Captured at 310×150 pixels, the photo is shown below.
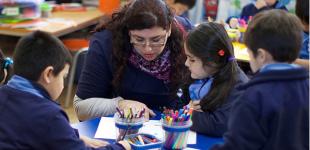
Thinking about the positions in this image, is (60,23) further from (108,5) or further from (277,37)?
(277,37)

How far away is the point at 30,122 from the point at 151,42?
29.9 inches

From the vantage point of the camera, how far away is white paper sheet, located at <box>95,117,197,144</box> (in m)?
1.86

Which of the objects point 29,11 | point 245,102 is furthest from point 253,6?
point 245,102

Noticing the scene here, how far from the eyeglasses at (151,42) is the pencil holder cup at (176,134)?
0.50m

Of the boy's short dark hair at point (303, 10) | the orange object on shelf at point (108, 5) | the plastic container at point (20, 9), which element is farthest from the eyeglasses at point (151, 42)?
the orange object on shelf at point (108, 5)

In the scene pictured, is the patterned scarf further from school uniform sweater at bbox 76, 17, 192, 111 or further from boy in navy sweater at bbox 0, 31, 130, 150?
boy in navy sweater at bbox 0, 31, 130, 150

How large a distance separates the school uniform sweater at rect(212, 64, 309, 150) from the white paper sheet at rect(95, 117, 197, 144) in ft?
1.51

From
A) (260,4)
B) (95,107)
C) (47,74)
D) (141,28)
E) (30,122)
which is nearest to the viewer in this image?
(30,122)

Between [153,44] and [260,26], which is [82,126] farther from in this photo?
[260,26]

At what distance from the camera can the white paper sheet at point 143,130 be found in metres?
1.86

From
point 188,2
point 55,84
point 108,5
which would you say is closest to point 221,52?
point 55,84

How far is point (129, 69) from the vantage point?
2232mm

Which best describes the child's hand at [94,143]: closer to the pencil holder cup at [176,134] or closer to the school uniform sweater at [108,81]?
the pencil holder cup at [176,134]

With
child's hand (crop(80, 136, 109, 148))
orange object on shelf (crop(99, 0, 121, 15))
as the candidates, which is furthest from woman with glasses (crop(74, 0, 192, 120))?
orange object on shelf (crop(99, 0, 121, 15))
